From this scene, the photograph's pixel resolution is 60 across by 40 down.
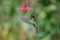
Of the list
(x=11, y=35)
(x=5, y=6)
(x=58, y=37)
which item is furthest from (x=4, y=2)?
(x=58, y=37)

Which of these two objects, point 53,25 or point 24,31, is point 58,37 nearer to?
point 53,25

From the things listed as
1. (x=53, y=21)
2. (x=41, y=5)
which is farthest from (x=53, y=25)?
(x=41, y=5)

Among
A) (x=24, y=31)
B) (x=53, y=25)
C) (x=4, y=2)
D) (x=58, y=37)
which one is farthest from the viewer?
(x=4, y=2)

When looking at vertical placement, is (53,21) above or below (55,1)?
below

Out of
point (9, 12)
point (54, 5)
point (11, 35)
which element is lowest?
point (11, 35)

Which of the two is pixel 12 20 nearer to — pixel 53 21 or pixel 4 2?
pixel 4 2

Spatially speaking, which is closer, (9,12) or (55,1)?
(55,1)

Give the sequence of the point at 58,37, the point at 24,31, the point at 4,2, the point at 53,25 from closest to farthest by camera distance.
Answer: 1. the point at 58,37
2. the point at 53,25
3. the point at 24,31
4. the point at 4,2
